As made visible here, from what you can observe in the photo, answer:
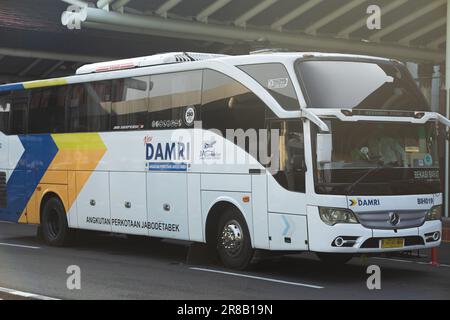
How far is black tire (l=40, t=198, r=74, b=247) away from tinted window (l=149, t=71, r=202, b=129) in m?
3.40

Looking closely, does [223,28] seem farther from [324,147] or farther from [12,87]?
[324,147]

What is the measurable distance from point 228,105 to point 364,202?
266cm

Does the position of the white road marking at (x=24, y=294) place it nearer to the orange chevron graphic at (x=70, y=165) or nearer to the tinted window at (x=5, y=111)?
the orange chevron graphic at (x=70, y=165)

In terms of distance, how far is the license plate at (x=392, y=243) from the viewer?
11.0m

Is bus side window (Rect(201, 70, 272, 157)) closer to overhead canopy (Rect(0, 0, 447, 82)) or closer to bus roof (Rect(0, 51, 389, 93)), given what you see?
bus roof (Rect(0, 51, 389, 93))

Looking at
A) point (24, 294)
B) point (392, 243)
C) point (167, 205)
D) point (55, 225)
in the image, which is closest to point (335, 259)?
point (392, 243)

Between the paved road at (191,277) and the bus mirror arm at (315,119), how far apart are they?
79.4 inches

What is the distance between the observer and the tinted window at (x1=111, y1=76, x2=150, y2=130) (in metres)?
14.1

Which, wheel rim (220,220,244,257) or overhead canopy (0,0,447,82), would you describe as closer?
wheel rim (220,220,244,257)

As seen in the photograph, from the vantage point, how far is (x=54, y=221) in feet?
54.1

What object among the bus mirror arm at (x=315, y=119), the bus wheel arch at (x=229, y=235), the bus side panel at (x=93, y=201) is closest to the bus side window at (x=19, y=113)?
the bus side panel at (x=93, y=201)

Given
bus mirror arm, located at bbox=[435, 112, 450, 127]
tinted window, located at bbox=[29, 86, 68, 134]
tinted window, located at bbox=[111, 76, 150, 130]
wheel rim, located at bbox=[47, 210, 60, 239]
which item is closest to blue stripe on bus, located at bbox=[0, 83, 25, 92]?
tinted window, located at bbox=[29, 86, 68, 134]

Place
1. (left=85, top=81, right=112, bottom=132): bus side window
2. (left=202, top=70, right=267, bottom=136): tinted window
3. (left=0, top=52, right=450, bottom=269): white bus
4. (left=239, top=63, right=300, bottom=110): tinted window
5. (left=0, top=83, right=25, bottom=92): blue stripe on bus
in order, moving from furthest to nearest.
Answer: (left=0, top=83, right=25, bottom=92): blue stripe on bus < (left=85, top=81, right=112, bottom=132): bus side window < (left=202, top=70, right=267, bottom=136): tinted window < (left=239, top=63, right=300, bottom=110): tinted window < (left=0, top=52, right=450, bottom=269): white bus

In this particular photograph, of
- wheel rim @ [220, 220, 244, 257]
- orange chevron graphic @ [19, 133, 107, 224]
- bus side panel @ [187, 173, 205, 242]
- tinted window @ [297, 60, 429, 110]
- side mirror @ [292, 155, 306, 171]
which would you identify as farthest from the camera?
orange chevron graphic @ [19, 133, 107, 224]
